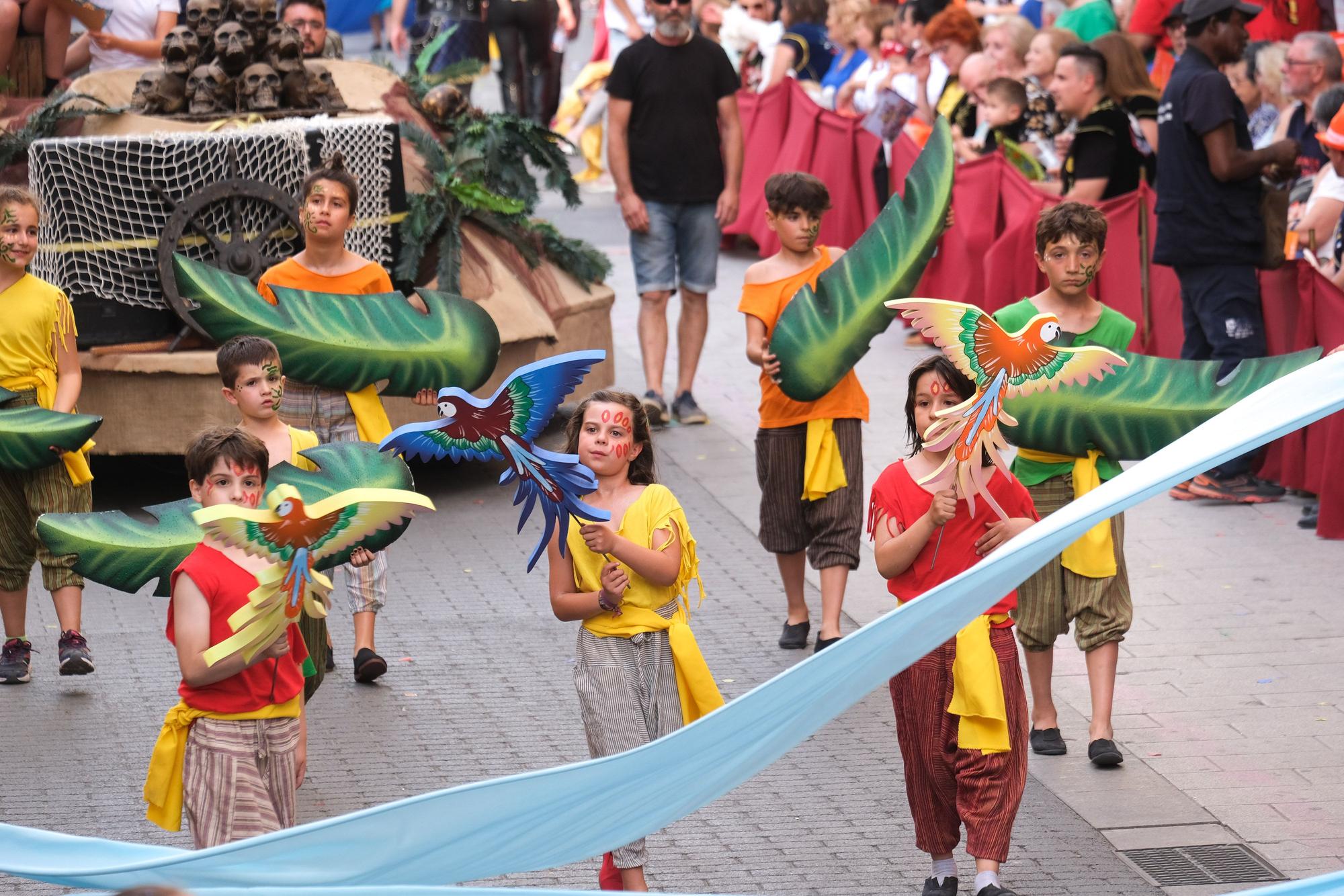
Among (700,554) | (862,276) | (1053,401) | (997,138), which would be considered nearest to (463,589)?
(700,554)

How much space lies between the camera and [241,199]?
8.38 metres

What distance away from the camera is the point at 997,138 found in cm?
1144

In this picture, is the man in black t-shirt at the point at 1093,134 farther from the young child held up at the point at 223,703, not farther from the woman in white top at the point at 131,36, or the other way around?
the young child held up at the point at 223,703

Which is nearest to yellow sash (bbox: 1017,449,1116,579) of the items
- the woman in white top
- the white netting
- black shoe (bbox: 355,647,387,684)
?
black shoe (bbox: 355,647,387,684)

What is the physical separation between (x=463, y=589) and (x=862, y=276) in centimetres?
242

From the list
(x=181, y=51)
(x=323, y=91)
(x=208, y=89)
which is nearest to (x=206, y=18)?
(x=181, y=51)

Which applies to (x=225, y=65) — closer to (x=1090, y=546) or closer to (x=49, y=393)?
(x=49, y=393)

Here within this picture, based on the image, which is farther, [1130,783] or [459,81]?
[459,81]

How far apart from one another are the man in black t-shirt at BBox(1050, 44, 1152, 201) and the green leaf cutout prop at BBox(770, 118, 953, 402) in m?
2.93

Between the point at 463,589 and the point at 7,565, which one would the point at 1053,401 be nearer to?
the point at 463,589

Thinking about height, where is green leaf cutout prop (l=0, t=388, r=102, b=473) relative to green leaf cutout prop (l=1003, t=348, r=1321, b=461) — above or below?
below

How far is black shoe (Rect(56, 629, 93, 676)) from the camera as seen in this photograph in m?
6.61

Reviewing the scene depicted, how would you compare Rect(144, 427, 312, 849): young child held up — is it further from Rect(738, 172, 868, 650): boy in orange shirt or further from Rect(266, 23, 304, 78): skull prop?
Rect(266, 23, 304, 78): skull prop

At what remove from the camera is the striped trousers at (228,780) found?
428cm
